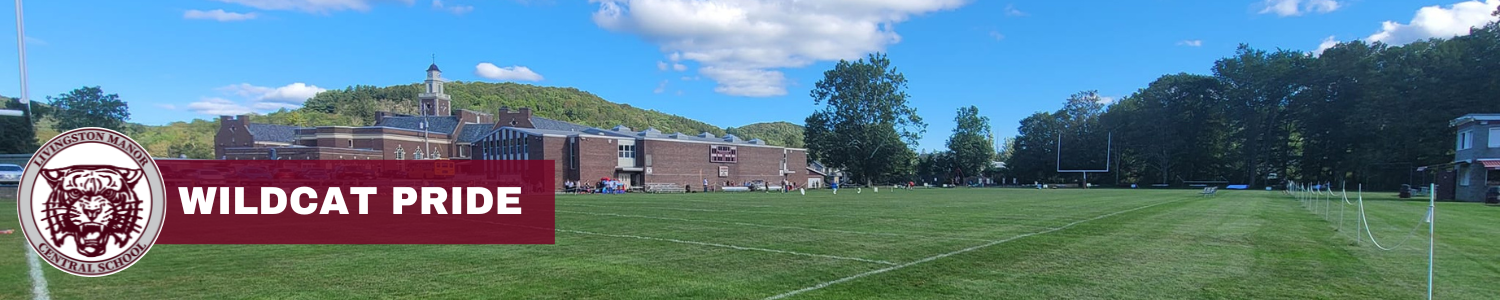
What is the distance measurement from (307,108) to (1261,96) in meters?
172

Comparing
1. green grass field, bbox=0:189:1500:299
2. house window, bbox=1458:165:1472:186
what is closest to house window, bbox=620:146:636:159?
green grass field, bbox=0:189:1500:299

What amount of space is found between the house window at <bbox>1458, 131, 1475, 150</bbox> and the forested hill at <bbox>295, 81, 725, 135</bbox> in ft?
438

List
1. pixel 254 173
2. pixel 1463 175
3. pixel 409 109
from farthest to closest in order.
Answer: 1. pixel 409 109
2. pixel 254 173
3. pixel 1463 175

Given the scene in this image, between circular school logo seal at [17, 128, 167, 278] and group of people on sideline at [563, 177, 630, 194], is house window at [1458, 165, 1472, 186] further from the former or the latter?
group of people on sideline at [563, 177, 630, 194]

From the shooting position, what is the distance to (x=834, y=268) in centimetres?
864

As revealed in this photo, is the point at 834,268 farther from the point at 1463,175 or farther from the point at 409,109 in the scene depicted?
the point at 409,109

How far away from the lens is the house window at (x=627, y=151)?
60562 mm

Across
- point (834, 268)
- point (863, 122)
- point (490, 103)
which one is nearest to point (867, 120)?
point (863, 122)

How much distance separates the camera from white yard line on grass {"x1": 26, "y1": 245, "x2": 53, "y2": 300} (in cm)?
671

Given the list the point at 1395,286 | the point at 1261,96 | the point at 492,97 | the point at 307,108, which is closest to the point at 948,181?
the point at 1261,96

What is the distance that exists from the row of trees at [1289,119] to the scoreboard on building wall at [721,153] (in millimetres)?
45224

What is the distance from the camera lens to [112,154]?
5250mm

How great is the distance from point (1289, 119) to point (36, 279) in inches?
3456

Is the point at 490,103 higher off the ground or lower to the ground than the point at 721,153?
higher
